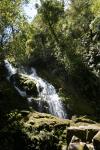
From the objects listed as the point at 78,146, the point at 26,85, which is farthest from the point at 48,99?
the point at 78,146

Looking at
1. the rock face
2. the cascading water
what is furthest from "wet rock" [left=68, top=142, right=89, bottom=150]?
the rock face

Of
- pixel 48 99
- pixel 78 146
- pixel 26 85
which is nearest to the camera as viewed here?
pixel 78 146

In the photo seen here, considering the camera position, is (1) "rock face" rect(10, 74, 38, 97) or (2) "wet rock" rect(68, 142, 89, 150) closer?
(2) "wet rock" rect(68, 142, 89, 150)

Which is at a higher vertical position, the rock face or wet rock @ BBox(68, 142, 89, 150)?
the rock face

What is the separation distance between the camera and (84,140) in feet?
47.9

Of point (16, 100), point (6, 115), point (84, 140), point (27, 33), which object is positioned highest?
point (27, 33)

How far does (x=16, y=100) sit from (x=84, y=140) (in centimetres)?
1244

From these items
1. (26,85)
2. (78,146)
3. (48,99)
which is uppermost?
(26,85)

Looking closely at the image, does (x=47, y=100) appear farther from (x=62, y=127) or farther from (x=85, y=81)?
(x=62, y=127)

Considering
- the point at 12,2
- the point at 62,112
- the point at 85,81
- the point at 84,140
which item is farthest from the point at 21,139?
the point at 85,81

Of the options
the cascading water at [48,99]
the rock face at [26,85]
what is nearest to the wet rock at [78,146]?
the cascading water at [48,99]

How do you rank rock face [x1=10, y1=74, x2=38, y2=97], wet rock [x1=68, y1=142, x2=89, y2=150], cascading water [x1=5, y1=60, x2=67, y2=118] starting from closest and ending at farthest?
wet rock [x1=68, y1=142, x2=89, y2=150], cascading water [x1=5, y1=60, x2=67, y2=118], rock face [x1=10, y1=74, x2=38, y2=97]

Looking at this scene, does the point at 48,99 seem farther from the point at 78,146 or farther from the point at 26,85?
the point at 78,146

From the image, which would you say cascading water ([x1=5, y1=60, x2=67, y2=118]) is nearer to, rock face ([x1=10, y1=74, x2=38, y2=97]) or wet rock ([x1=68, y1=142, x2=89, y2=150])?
rock face ([x1=10, y1=74, x2=38, y2=97])
